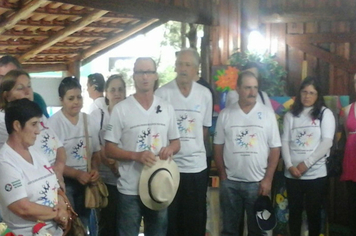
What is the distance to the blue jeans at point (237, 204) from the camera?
3.89 meters

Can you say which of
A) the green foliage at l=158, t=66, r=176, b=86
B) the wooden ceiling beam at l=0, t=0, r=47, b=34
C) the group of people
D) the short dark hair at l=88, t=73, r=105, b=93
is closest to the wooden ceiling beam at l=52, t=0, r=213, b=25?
the short dark hair at l=88, t=73, r=105, b=93

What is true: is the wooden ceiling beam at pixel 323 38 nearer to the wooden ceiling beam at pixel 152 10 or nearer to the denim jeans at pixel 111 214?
the wooden ceiling beam at pixel 152 10

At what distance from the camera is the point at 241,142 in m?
3.87

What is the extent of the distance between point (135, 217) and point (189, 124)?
732mm

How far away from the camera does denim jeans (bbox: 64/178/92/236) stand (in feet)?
11.7

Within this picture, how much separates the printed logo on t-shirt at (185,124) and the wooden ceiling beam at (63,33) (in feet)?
14.9

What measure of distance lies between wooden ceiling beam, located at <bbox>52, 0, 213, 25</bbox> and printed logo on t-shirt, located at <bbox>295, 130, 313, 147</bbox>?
1.95 m

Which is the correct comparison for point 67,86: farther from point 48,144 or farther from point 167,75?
point 167,75

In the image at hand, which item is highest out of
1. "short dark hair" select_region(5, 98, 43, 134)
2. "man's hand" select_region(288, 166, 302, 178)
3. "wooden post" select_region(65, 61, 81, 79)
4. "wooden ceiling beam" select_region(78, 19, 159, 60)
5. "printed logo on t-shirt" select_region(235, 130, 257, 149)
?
"wooden ceiling beam" select_region(78, 19, 159, 60)

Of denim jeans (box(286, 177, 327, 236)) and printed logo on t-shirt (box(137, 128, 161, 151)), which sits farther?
denim jeans (box(286, 177, 327, 236))

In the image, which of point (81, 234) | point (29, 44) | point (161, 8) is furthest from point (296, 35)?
point (29, 44)

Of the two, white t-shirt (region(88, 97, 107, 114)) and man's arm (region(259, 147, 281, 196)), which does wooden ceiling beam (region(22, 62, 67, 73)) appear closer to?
white t-shirt (region(88, 97, 107, 114))

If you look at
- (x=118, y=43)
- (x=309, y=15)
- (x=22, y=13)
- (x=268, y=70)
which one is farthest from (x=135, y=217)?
(x=118, y=43)

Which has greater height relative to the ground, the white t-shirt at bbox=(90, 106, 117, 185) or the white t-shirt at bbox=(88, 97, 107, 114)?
the white t-shirt at bbox=(88, 97, 107, 114)
